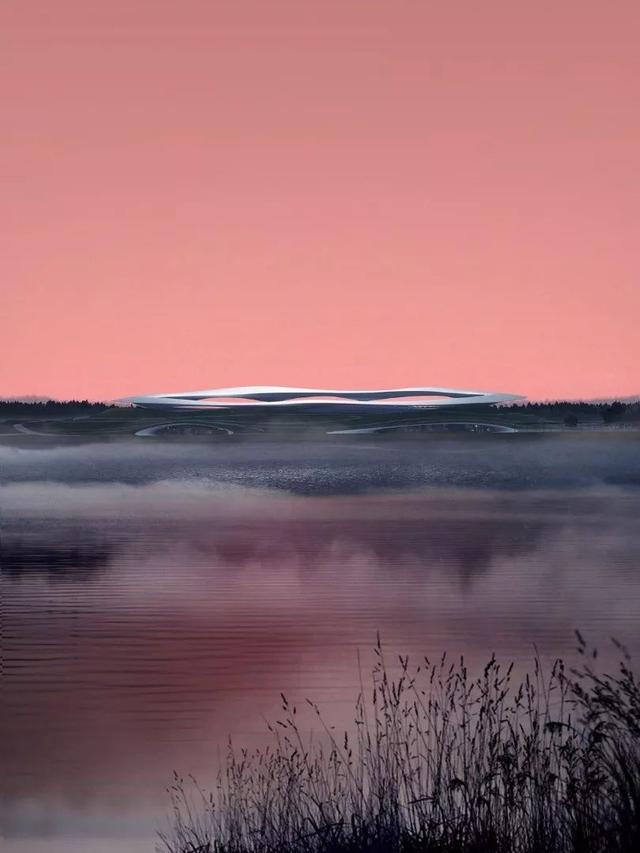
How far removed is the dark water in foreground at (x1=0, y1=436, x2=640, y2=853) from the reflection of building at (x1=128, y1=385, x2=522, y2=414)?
2.29 metres

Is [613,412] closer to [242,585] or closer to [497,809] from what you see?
[242,585]

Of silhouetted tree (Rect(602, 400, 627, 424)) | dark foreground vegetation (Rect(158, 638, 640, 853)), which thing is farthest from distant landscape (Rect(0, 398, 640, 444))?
dark foreground vegetation (Rect(158, 638, 640, 853))

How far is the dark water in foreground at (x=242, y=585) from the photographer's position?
928 cm

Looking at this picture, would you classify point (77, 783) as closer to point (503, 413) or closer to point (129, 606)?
point (129, 606)

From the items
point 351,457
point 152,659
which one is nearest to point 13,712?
point 152,659

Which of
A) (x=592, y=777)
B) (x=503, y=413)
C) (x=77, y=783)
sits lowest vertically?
(x=77, y=783)

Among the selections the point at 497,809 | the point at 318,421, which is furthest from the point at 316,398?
the point at 497,809

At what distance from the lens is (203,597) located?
56.6ft

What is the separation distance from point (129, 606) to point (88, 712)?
6313 mm

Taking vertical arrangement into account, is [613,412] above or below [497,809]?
above

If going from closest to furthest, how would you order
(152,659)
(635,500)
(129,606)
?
1. (152,659)
2. (129,606)
3. (635,500)

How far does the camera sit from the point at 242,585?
18766 mm

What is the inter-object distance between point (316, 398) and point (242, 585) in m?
4.29

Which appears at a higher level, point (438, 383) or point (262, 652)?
point (438, 383)
